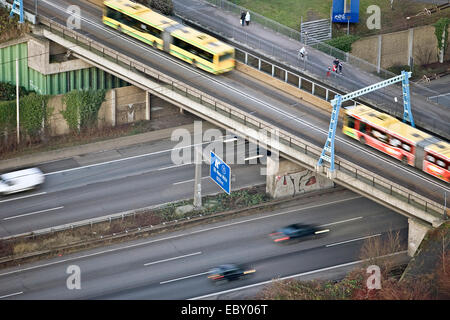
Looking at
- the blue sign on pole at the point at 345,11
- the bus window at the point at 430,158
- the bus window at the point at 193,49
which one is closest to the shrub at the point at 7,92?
the bus window at the point at 193,49

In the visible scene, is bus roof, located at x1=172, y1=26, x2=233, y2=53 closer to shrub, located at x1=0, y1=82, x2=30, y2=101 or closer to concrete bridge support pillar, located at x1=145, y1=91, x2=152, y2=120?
concrete bridge support pillar, located at x1=145, y1=91, x2=152, y2=120

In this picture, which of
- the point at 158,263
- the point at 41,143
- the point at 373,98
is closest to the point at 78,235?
the point at 158,263

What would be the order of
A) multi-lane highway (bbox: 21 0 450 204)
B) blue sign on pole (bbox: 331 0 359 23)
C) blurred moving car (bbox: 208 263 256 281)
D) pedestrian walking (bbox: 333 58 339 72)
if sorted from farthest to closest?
blue sign on pole (bbox: 331 0 359 23)
pedestrian walking (bbox: 333 58 339 72)
multi-lane highway (bbox: 21 0 450 204)
blurred moving car (bbox: 208 263 256 281)

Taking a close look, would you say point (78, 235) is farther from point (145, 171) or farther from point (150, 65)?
point (150, 65)

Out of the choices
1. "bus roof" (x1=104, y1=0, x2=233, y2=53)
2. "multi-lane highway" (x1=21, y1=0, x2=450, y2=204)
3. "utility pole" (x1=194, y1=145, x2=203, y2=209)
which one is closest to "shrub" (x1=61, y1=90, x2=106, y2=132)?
"multi-lane highway" (x1=21, y1=0, x2=450, y2=204)

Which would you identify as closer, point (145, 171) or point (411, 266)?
point (411, 266)

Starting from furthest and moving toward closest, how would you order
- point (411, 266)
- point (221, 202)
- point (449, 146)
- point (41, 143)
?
point (41, 143) < point (221, 202) < point (449, 146) < point (411, 266)
